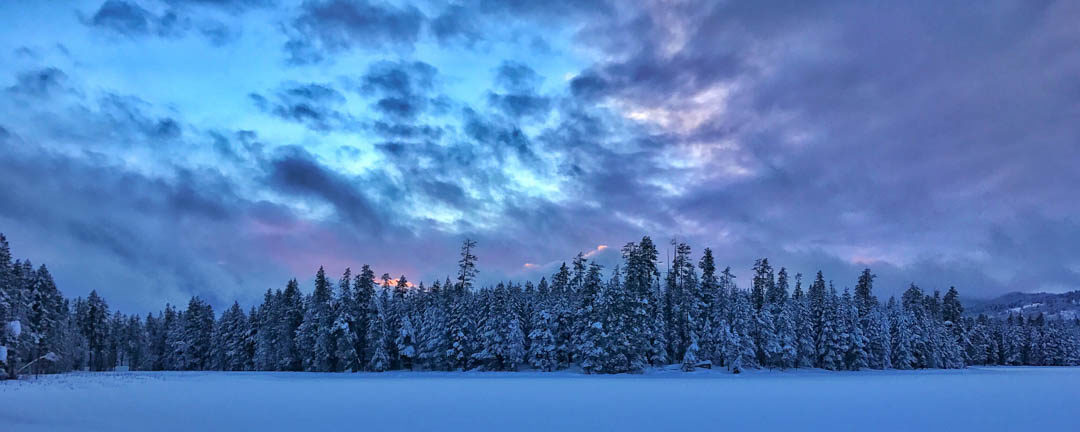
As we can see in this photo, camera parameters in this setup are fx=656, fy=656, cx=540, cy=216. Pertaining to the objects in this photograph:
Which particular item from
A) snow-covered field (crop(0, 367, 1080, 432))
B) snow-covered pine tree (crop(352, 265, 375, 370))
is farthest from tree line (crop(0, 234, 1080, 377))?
snow-covered field (crop(0, 367, 1080, 432))

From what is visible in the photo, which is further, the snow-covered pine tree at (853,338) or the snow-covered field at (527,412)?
the snow-covered pine tree at (853,338)

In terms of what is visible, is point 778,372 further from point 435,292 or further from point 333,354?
point 333,354

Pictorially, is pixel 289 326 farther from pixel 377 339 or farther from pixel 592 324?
pixel 592 324

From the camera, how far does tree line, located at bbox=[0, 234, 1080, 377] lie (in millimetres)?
78625

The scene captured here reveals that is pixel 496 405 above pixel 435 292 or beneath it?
beneath

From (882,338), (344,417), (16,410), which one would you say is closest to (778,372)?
(882,338)

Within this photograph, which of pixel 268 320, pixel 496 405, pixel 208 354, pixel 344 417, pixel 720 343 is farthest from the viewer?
pixel 208 354

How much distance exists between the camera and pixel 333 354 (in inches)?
3460

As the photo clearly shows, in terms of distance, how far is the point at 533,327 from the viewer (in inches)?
3433

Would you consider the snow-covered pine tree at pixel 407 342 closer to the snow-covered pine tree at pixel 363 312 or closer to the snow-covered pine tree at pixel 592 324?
the snow-covered pine tree at pixel 363 312

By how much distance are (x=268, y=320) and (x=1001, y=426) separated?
311ft

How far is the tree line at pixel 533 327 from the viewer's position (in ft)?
258

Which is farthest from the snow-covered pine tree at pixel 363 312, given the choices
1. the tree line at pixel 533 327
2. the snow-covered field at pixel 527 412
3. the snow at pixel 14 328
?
the snow-covered field at pixel 527 412

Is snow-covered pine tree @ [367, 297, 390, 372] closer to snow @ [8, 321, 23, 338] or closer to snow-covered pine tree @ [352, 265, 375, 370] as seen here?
snow-covered pine tree @ [352, 265, 375, 370]
